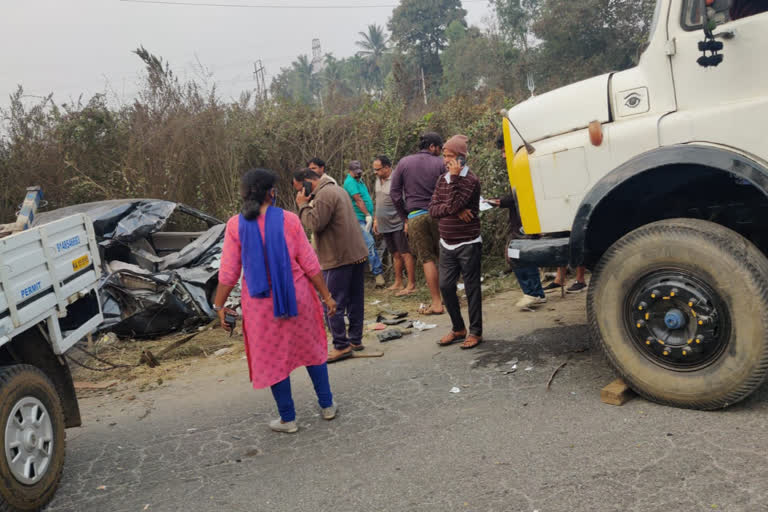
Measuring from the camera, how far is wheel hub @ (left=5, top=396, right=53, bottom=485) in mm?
3391

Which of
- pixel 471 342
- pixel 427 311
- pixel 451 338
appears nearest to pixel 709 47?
pixel 471 342

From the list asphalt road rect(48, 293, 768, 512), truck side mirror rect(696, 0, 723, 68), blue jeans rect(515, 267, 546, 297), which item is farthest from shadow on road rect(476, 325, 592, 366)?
truck side mirror rect(696, 0, 723, 68)

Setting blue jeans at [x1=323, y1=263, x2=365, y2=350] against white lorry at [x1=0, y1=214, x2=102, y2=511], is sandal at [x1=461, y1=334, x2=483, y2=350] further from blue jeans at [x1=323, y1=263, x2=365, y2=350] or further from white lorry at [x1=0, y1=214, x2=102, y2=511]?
white lorry at [x1=0, y1=214, x2=102, y2=511]

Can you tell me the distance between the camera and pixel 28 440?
351 cm

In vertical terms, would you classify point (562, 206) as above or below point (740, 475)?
above

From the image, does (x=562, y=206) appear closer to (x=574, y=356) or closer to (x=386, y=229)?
(x=574, y=356)

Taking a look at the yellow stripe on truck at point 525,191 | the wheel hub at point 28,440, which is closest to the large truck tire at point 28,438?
the wheel hub at point 28,440

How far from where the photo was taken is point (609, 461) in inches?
132

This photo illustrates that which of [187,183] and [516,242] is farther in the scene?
[187,183]

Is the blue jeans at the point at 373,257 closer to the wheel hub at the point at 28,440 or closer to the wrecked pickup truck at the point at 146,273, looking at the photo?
the wrecked pickup truck at the point at 146,273

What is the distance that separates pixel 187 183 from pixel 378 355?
675 cm

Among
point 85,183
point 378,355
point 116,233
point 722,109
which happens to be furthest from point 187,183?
point 722,109

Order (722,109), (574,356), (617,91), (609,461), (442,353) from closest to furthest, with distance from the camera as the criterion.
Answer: (609,461), (722,109), (617,91), (574,356), (442,353)

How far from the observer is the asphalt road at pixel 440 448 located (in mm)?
3146
